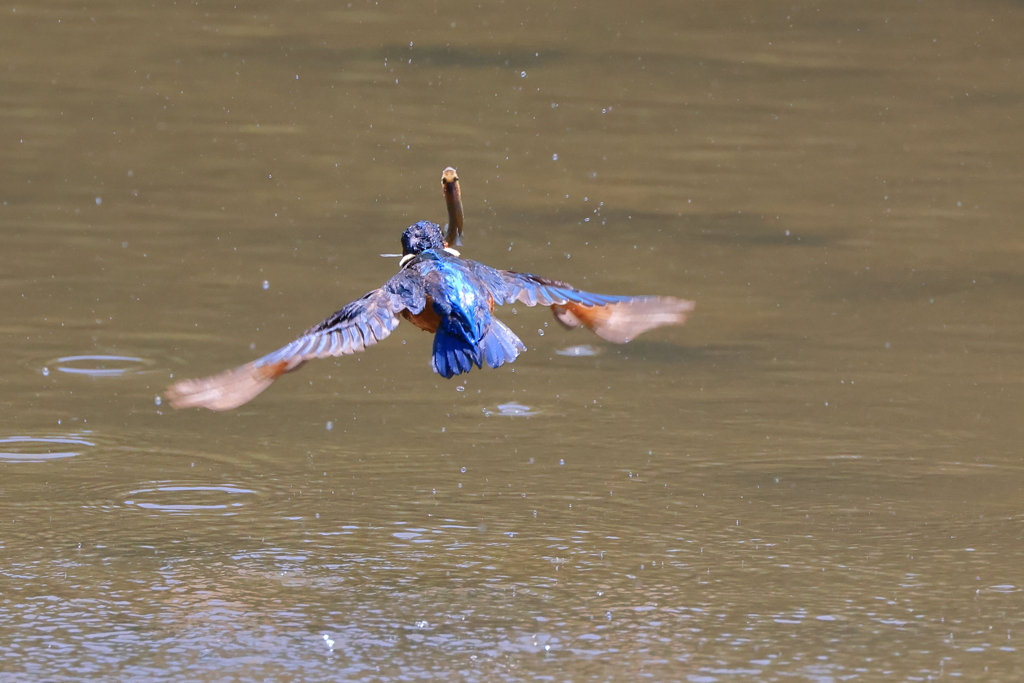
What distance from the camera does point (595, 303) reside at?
132 inches

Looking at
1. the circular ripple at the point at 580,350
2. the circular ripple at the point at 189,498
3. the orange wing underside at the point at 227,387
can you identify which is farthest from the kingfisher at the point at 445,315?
the circular ripple at the point at 580,350

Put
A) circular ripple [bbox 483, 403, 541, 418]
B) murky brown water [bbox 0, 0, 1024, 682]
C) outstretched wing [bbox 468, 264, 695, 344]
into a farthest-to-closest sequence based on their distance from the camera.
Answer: circular ripple [bbox 483, 403, 541, 418], outstretched wing [bbox 468, 264, 695, 344], murky brown water [bbox 0, 0, 1024, 682]

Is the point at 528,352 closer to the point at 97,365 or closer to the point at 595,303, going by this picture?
the point at 97,365

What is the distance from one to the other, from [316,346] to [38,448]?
1330mm

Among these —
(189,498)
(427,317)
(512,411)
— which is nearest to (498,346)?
(427,317)

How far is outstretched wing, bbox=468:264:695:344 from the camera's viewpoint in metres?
3.31

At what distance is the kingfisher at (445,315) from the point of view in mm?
2799

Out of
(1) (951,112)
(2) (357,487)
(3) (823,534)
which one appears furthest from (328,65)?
(3) (823,534)

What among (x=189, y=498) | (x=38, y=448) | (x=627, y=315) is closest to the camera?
(x=627, y=315)

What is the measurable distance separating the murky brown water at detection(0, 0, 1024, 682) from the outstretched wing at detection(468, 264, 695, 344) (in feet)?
1.56

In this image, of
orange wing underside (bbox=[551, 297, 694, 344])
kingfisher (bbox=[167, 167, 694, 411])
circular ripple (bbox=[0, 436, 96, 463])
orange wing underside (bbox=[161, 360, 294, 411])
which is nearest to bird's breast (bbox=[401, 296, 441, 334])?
kingfisher (bbox=[167, 167, 694, 411])

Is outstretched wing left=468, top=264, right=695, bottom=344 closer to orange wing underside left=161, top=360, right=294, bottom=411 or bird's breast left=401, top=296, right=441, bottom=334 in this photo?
bird's breast left=401, top=296, right=441, bottom=334

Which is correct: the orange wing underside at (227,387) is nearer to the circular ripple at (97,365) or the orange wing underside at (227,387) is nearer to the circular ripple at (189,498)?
the circular ripple at (189,498)

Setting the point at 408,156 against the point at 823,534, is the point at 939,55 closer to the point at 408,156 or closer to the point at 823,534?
the point at 408,156
